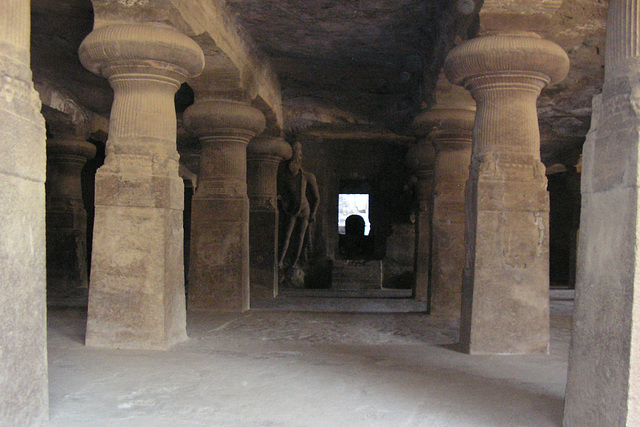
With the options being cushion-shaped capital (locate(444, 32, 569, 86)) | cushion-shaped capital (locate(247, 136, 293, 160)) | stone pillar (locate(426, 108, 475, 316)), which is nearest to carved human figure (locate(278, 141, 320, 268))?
cushion-shaped capital (locate(247, 136, 293, 160))

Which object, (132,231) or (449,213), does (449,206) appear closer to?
(449,213)

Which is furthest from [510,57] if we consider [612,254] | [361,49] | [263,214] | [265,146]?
[263,214]

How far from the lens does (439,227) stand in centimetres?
726

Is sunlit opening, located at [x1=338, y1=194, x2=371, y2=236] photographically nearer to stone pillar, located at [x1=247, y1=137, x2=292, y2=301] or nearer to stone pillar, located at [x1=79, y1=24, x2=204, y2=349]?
stone pillar, located at [x1=247, y1=137, x2=292, y2=301]

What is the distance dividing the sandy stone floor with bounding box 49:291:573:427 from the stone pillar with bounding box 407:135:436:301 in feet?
11.0

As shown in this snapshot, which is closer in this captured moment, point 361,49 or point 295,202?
point 361,49

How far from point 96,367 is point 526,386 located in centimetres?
296

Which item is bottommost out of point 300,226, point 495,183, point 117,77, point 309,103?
point 300,226

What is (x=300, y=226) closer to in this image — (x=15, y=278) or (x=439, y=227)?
(x=439, y=227)

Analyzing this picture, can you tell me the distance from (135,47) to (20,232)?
245 cm

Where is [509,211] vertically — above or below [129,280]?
above

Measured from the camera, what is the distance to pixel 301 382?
373 cm

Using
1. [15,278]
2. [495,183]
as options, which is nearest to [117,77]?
[15,278]

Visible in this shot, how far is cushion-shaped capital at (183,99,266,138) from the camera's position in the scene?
6922 millimetres
